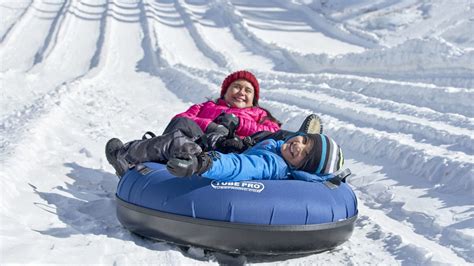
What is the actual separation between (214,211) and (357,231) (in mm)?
1114

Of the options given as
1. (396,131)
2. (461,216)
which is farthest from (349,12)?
Result: (461,216)

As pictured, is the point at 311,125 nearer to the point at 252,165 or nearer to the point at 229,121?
the point at 229,121

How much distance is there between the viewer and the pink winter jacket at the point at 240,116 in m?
4.43

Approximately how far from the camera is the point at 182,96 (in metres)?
9.20

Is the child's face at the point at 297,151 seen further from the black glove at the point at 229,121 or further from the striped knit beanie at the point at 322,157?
the black glove at the point at 229,121

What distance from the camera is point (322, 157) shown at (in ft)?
11.2

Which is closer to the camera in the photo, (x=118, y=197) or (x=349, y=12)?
(x=118, y=197)

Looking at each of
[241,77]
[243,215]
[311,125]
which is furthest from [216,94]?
[243,215]

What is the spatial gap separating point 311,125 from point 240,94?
82 centimetres

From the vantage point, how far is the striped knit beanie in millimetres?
3396

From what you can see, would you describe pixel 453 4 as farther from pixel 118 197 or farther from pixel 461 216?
pixel 118 197

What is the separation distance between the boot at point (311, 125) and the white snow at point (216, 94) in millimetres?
632

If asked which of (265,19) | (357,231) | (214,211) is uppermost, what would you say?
(265,19)

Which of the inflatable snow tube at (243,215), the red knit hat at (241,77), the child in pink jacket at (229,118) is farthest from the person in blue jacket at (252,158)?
the red knit hat at (241,77)
